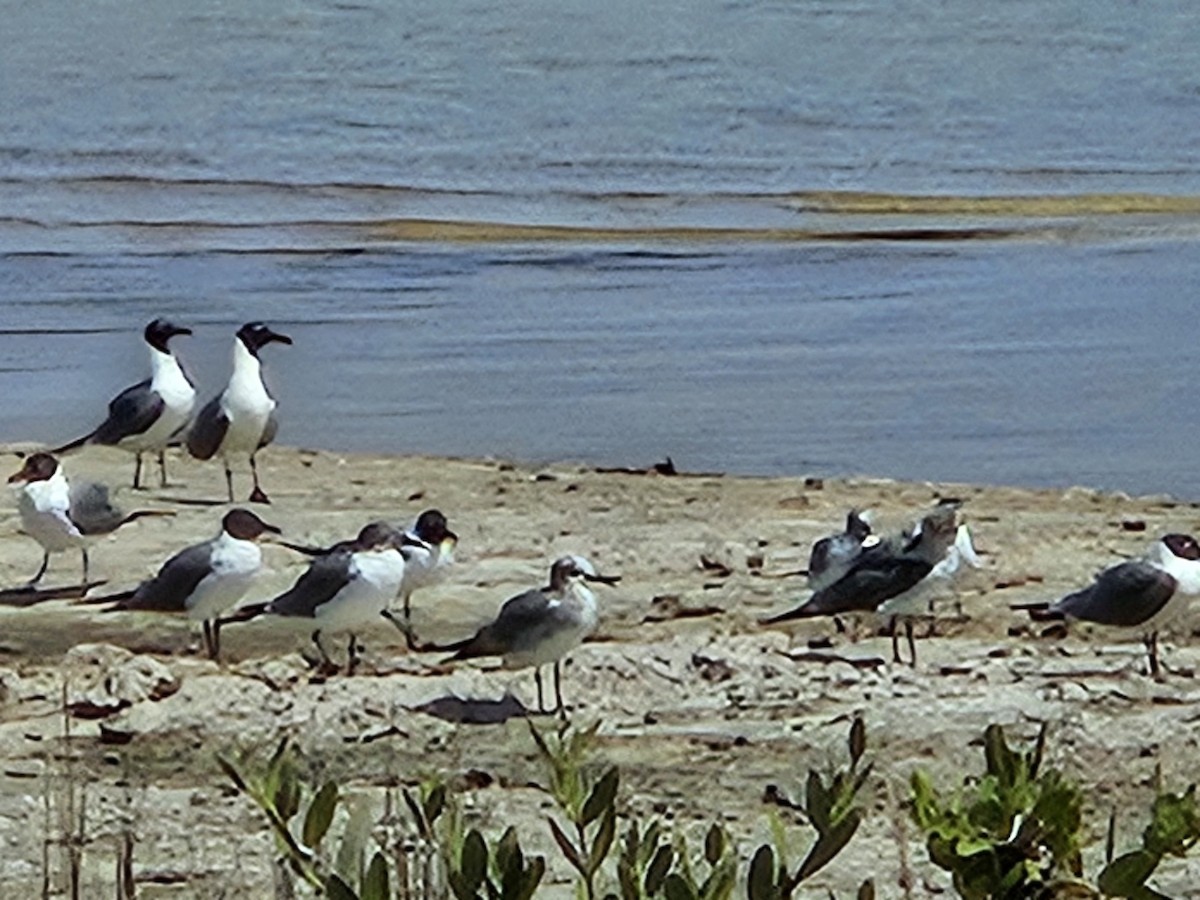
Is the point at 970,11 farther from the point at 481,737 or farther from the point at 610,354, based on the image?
the point at 481,737

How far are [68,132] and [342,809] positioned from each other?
17537 millimetres

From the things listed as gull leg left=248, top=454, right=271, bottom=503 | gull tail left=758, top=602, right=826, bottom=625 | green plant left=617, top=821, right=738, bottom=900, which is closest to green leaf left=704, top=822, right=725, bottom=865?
green plant left=617, top=821, right=738, bottom=900

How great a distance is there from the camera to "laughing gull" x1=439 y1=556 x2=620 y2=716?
29.3 feet

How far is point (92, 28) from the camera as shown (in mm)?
32188

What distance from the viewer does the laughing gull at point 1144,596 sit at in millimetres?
9492

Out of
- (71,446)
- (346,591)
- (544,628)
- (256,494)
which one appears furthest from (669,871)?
(71,446)

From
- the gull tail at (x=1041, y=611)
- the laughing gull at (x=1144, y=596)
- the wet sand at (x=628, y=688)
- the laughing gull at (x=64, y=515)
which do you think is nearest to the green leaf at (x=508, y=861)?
the wet sand at (x=628, y=688)

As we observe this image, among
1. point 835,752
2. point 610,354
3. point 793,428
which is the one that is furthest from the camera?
point 610,354

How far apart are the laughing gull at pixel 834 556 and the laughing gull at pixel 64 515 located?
2.43m

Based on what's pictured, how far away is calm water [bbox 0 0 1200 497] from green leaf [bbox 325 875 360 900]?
33.1 feet

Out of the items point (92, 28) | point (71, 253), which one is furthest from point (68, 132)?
point (92, 28)

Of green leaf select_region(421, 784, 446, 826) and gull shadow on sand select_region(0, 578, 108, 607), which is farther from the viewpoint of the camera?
gull shadow on sand select_region(0, 578, 108, 607)

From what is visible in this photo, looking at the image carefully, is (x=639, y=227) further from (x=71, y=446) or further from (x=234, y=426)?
(x=234, y=426)

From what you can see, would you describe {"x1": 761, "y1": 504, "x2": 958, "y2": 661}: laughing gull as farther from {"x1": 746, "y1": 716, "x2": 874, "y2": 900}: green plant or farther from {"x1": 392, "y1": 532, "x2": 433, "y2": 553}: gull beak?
{"x1": 746, "y1": 716, "x2": 874, "y2": 900}: green plant
